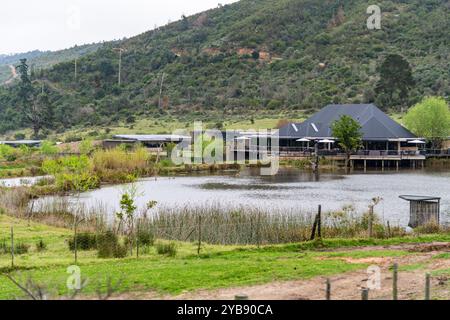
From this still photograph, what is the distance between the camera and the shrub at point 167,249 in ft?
65.6

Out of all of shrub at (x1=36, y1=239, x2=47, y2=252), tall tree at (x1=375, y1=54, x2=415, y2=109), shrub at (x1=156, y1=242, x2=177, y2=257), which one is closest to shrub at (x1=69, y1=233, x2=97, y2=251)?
shrub at (x1=36, y1=239, x2=47, y2=252)

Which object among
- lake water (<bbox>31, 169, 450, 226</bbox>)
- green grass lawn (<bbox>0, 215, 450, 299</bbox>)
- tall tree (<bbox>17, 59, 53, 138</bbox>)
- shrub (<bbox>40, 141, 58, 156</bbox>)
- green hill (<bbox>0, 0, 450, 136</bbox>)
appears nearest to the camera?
green grass lawn (<bbox>0, 215, 450, 299</bbox>)

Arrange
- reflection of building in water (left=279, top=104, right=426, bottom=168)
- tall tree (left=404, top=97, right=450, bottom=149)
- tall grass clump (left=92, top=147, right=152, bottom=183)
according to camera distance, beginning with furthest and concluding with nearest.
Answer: tall tree (left=404, top=97, right=450, bottom=149)
reflection of building in water (left=279, top=104, right=426, bottom=168)
tall grass clump (left=92, top=147, right=152, bottom=183)

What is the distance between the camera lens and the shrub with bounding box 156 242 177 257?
65.6ft

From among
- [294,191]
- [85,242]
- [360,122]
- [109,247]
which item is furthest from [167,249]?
[360,122]

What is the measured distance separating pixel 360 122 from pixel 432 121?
23.4 ft

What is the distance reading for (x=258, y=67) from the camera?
10906cm

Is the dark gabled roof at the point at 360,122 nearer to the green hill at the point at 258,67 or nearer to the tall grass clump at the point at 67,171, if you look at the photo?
the green hill at the point at 258,67

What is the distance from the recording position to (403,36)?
110 m

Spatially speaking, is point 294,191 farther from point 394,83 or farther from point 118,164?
point 394,83

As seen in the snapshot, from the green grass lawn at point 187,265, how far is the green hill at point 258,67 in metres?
64.8

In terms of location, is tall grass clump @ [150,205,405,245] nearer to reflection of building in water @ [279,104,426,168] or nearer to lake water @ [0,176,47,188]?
lake water @ [0,176,47,188]

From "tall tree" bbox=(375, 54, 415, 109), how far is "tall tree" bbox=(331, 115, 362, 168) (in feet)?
81.3

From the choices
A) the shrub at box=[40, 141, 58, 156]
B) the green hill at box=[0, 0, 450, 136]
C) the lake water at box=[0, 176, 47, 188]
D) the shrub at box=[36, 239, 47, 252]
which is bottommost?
the shrub at box=[36, 239, 47, 252]
